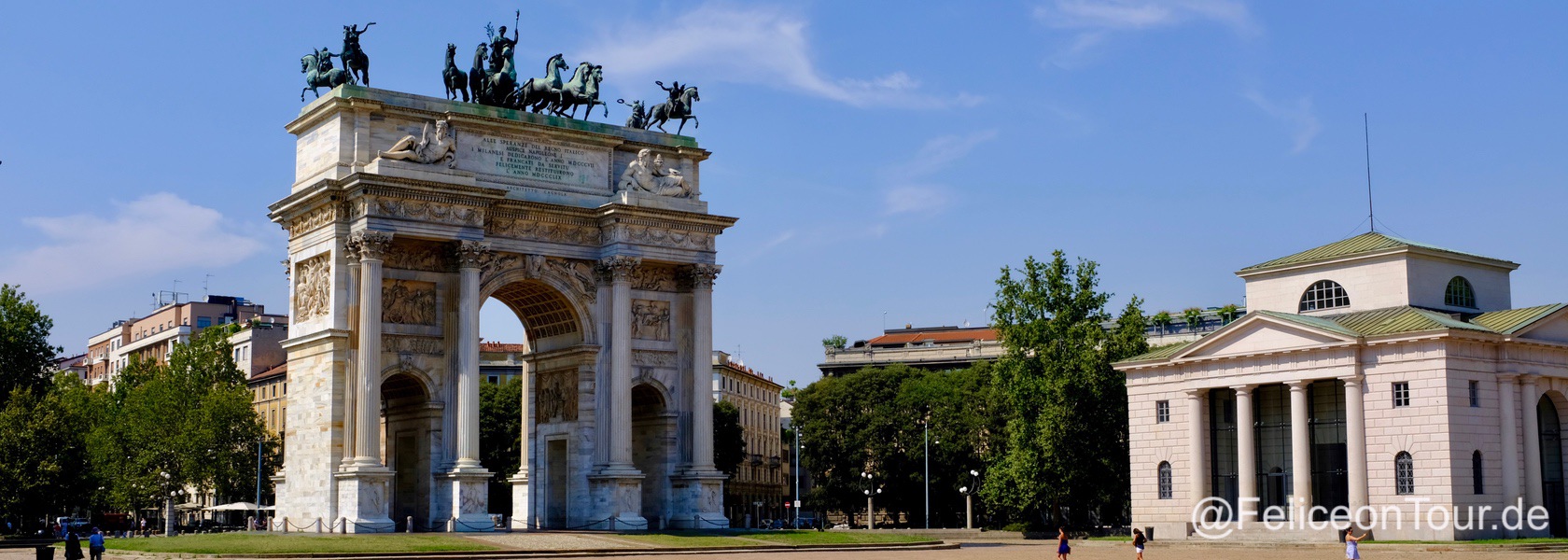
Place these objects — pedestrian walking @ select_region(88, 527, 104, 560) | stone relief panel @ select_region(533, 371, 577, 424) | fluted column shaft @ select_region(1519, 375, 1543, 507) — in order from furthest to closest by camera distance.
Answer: stone relief panel @ select_region(533, 371, 577, 424) → fluted column shaft @ select_region(1519, 375, 1543, 507) → pedestrian walking @ select_region(88, 527, 104, 560)

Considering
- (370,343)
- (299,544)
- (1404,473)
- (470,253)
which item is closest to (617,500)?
(470,253)

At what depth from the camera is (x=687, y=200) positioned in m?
59.3

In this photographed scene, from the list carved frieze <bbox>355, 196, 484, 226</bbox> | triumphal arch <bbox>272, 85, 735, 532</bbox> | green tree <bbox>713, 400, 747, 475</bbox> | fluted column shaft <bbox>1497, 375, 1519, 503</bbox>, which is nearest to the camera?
carved frieze <bbox>355, 196, 484, 226</bbox>

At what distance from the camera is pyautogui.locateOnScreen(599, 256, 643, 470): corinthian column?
56969mm

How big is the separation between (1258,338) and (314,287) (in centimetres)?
3155

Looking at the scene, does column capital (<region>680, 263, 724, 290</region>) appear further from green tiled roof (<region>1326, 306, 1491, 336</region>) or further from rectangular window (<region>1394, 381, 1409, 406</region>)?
rectangular window (<region>1394, 381, 1409, 406</region>)

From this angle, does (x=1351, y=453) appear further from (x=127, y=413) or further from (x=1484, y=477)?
(x=127, y=413)

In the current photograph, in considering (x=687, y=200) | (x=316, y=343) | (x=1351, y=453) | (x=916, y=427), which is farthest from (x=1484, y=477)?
(x=916, y=427)

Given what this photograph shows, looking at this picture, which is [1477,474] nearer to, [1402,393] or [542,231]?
[1402,393]

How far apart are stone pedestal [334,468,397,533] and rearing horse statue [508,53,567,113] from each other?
537 inches

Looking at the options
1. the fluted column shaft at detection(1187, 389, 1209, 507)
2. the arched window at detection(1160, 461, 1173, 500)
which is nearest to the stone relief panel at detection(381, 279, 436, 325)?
the fluted column shaft at detection(1187, 389, 1209, 507)

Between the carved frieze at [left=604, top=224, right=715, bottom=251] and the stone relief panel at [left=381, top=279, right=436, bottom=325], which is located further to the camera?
the carved frieze at [left=604, top=224, right=715, bottom=251]

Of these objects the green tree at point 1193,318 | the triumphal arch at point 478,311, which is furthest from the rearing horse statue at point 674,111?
the green tree at point 1193,318

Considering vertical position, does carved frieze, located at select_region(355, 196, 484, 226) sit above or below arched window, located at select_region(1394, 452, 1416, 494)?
above
